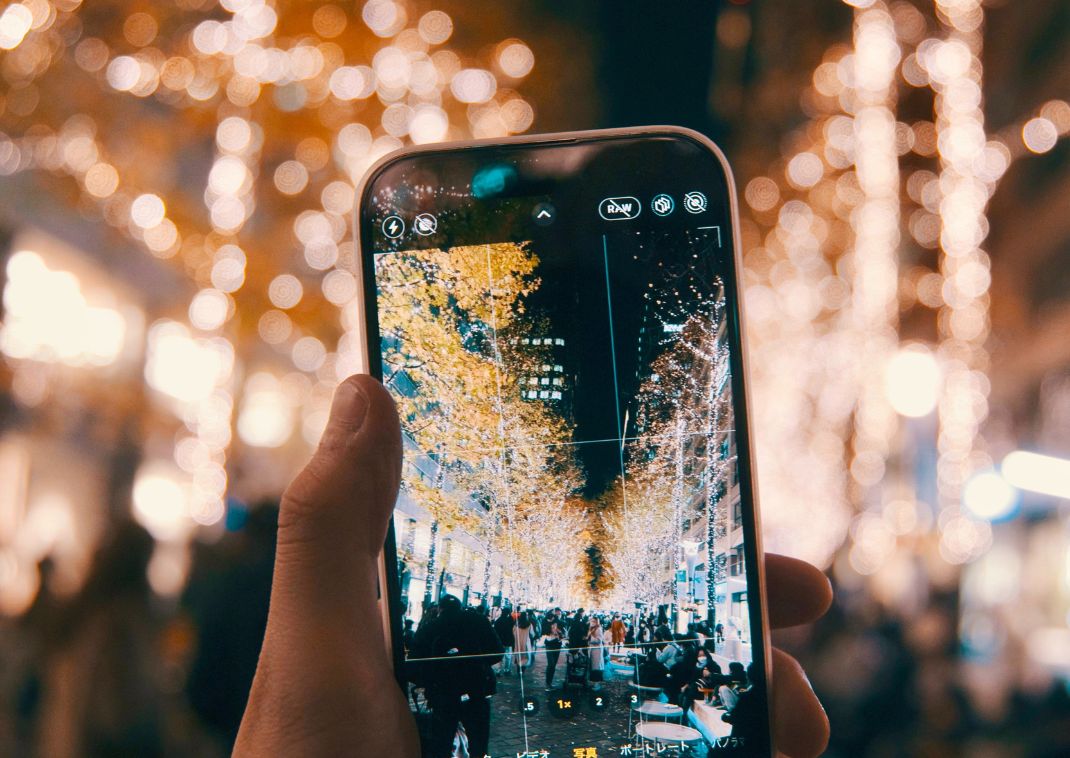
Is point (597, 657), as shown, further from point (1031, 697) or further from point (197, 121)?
point (197, 121)

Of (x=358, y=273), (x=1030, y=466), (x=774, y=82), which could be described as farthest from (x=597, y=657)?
(x=1030, y=466)

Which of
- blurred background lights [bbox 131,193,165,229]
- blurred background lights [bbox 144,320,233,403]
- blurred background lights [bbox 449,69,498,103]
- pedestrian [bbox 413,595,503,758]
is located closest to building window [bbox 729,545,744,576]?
pedestrian [bbox 413,595,503,758]

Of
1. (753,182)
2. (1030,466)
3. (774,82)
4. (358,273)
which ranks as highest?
(774,82)

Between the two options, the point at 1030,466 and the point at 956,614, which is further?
the point at 1030,466

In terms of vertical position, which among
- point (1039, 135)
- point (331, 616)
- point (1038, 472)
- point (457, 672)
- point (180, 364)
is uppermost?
point (1039, 135)

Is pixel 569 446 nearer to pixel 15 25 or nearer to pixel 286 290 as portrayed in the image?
pixel 15 25

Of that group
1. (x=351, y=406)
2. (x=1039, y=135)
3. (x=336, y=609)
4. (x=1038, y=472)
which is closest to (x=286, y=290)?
(x=351, y=406)

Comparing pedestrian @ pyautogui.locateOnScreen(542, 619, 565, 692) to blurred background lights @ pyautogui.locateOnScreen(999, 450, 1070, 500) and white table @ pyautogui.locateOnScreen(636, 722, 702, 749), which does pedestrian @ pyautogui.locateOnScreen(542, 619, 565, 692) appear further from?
blurred background lights @ pyautogui.locateOnScreen(999, 450, 1070, 500)
